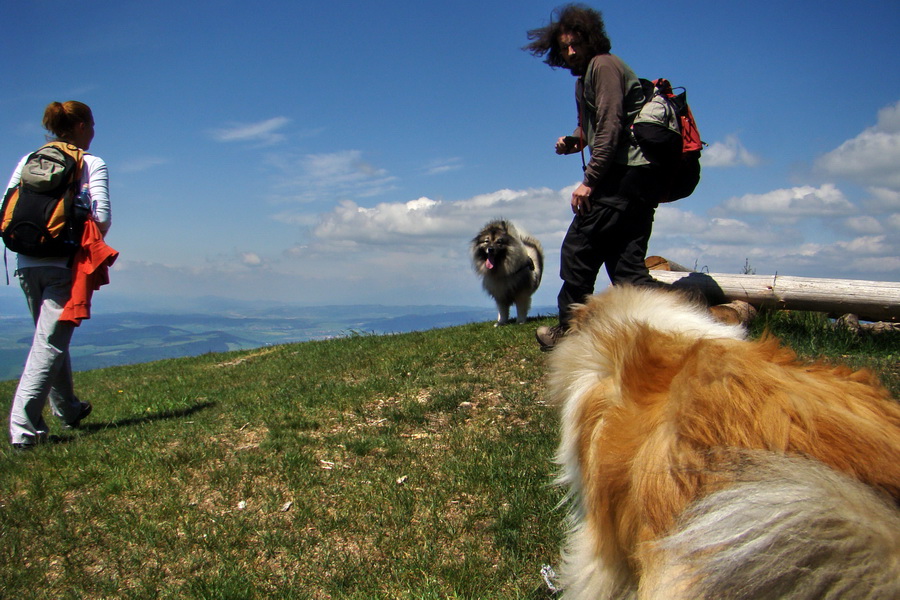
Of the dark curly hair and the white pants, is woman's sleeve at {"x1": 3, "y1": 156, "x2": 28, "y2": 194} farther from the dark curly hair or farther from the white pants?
the dark curly hair

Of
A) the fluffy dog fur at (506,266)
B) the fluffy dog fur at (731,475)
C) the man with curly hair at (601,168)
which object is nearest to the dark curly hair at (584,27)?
the man with curly hair at (601,168)

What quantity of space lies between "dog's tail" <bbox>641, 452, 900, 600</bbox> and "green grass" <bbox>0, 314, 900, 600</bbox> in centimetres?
155

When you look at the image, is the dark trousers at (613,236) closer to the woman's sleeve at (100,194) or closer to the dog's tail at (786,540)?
the dog's tail at (786,540)

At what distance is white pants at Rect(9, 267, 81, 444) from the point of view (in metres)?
4.92

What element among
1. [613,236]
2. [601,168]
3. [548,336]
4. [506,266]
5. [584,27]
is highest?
[584,27]

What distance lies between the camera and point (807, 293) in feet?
20.4

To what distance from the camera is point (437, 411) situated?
518 cm

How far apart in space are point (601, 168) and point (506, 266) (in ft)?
23.2

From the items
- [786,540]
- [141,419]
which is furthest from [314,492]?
[141,419]

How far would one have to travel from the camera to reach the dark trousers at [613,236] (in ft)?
15.5

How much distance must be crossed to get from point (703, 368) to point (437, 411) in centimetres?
383

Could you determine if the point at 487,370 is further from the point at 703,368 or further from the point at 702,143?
the point at 703,368

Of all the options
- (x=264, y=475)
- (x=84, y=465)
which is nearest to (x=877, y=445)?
(x=264, y=475)

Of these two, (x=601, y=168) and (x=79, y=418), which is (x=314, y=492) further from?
(x=79, y=418)
